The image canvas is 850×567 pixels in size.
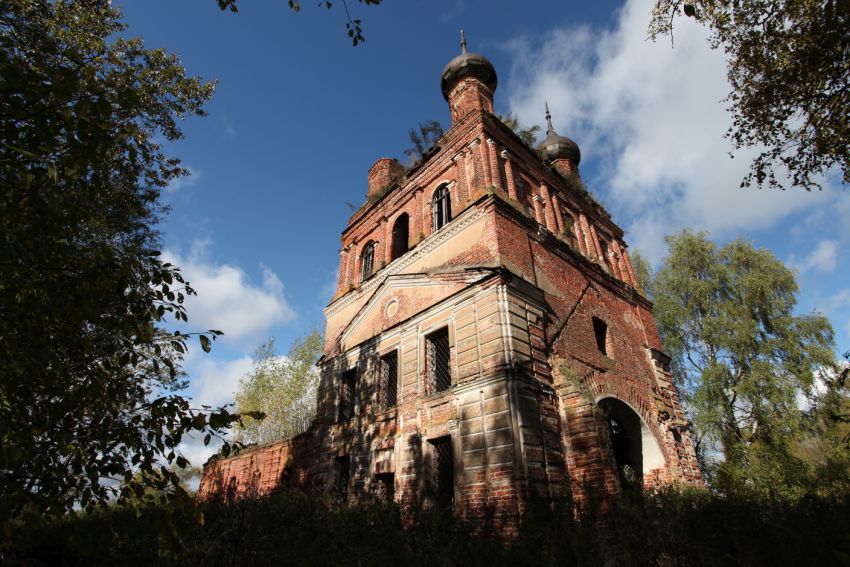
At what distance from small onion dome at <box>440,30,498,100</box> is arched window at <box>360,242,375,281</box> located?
22.6 feet

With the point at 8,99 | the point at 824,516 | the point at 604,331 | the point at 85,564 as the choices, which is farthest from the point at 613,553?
the point at 604,331

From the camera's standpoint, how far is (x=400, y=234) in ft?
58.2

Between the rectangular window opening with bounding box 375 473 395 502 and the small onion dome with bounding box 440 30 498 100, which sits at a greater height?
the small onion dome with bounding box 440 30 498 100

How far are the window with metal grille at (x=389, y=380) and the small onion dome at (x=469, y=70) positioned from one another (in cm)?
1094

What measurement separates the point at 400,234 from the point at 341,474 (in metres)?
8.79

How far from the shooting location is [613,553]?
5648 millimetres

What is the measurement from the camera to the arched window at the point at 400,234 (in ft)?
56.8

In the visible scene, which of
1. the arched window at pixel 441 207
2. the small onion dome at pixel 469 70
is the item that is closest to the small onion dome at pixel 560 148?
the small onion dome at pixel 469 70

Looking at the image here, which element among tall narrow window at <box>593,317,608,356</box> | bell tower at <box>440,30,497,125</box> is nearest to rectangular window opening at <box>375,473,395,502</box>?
tall narrow window at <box>593,317,608,356</box>

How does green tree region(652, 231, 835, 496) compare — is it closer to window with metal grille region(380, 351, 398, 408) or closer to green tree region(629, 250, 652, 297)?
green tree region(629, 250, 652, 297)

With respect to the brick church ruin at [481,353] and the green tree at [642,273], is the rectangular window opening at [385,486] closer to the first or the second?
the brick church ruin at [481,353]

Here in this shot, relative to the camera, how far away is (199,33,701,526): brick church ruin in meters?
9.80

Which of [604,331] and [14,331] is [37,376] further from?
[604,331]

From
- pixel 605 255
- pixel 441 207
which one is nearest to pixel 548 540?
pixel 441 207
